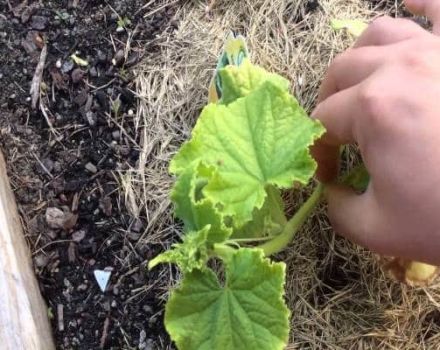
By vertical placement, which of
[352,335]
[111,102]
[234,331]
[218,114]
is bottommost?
[352,335]

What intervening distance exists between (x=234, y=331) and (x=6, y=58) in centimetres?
95

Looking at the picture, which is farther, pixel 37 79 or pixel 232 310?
pixel 37 79

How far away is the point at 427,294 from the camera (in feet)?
6.27

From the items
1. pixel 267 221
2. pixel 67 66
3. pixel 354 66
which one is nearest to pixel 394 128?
pixel 354 66

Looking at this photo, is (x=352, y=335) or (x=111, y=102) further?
(x=111, y=102)

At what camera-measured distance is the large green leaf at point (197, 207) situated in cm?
151

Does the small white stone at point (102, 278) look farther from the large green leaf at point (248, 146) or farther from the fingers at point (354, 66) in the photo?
the fingers at point (354, 66)

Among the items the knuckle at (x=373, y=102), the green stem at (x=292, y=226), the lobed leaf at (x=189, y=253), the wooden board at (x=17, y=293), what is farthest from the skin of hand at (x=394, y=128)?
the wooden board at (x=17, y=293)

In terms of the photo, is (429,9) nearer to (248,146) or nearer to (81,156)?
(248,146)

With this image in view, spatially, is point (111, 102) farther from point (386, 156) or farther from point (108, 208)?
point (386, 156)

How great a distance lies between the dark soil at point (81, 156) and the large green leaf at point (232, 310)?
373 millimetres

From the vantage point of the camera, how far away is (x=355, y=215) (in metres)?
1.57

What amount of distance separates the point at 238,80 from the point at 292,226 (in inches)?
12.5

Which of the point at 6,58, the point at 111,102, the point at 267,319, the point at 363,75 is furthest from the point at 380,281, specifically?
the point at 6,58
